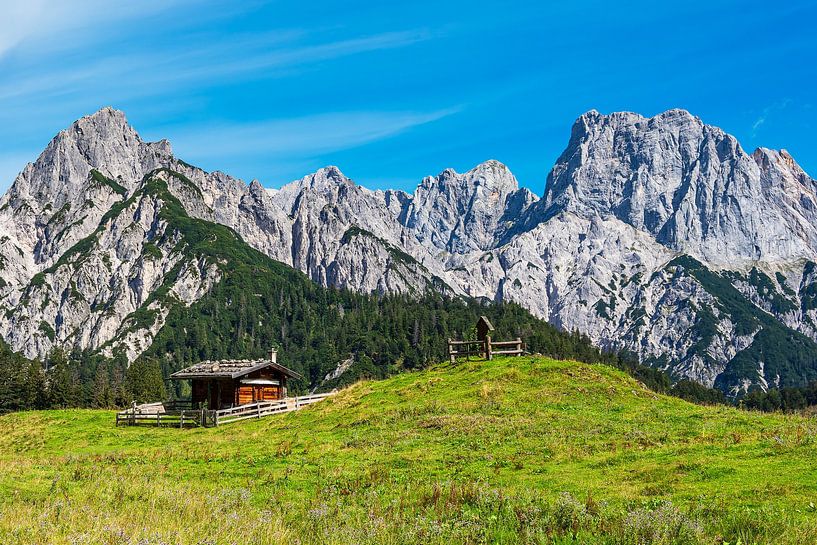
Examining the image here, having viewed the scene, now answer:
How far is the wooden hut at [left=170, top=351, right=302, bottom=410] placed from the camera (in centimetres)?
6242

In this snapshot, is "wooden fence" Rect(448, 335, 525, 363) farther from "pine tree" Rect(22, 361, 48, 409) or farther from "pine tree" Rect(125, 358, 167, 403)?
"pine tree" Rect(22, 361, 48, 409)

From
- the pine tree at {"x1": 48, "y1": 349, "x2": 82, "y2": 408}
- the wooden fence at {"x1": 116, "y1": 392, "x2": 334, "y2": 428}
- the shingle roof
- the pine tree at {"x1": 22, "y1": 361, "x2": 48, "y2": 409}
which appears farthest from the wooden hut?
the pine tree at {"x1": 48, "y1": 349, "x2": 82, "y2": 408}

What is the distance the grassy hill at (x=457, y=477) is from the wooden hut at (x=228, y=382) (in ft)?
48.9

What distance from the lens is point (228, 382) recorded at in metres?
64.1

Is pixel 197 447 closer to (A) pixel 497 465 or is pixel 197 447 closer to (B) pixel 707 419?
(A) pixel 497 465

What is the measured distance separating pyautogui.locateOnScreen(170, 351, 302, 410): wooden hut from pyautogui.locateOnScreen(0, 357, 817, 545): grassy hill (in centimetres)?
1490

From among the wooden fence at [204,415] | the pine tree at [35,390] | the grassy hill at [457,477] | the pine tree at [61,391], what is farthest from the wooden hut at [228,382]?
the pine tree at [61,391]

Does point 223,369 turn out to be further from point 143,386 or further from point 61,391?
point 143,386

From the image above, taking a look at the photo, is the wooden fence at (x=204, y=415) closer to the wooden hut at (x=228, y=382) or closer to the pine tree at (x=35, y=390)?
the wooden hut at (x=228, y=382)

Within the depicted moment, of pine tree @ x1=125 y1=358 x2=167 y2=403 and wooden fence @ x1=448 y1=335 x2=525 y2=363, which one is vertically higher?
wooden fence @ x1=448 y1=335 x2=525 y2=363

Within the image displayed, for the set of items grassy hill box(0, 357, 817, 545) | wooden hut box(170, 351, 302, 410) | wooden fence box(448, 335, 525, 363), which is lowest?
grassy hill box(0, 357, 817, 545)

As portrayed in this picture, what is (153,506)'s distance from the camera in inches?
598

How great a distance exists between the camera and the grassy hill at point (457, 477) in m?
13.8

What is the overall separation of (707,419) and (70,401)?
121218 millimetres
